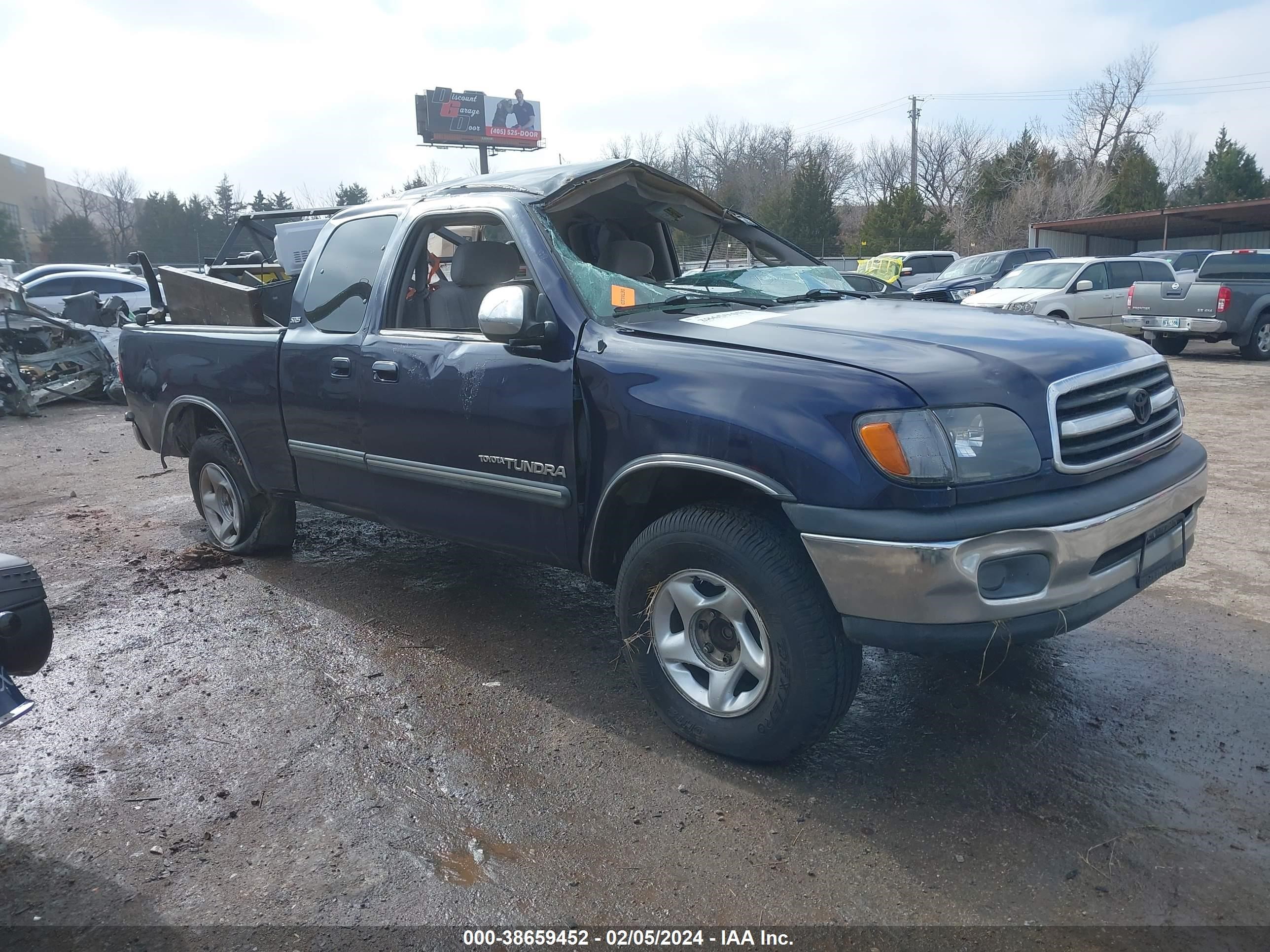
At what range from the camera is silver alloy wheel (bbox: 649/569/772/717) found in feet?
9.73

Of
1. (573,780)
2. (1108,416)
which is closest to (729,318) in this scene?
(1108,416)

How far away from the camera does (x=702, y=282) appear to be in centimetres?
413

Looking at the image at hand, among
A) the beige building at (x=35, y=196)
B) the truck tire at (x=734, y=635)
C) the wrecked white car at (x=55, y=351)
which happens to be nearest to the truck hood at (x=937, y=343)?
the truck tire at (x=734, y=635)

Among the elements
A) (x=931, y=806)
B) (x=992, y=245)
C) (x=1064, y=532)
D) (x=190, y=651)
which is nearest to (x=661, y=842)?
(x=931, y=806)

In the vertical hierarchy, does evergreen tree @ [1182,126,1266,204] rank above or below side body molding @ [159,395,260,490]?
above

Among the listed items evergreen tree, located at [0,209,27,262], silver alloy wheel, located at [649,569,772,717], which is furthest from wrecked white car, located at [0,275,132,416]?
evergreen tree, located at [0,209,27,262]

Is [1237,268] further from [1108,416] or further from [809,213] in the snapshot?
[809,213]

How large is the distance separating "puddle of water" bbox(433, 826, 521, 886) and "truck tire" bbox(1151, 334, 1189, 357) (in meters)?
16.4

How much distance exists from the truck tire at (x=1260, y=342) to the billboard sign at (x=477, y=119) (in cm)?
5422

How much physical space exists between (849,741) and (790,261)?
245cm

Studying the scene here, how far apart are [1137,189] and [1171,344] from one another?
33207 millimetres

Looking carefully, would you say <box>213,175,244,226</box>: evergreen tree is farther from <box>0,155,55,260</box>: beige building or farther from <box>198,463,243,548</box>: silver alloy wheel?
<box>198,463,243,548</box>: silver alloy wheel

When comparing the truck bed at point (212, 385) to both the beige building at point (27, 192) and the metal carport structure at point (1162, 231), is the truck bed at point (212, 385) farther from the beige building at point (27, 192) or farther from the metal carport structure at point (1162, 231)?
the beige building at point (27, 192)

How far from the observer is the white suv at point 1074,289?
15.3 m
